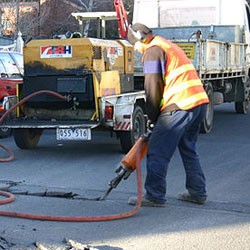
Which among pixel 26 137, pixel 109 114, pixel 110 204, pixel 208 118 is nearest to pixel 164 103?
pixel 110 204

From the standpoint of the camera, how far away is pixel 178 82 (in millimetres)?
6285

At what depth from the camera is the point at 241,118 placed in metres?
15.8

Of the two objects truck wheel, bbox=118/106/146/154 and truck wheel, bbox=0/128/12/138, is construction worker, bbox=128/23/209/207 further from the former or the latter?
truck wheel, bbox=0/128/12/138

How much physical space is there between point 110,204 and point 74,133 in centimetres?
290

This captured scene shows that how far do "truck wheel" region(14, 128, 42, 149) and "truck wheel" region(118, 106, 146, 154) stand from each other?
162cm

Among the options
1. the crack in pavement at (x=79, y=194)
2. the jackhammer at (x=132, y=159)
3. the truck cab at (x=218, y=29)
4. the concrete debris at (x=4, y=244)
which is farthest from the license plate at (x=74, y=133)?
the truck cab at (x=218, y=29)

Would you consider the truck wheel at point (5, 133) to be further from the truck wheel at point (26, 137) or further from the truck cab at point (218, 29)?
the truck cab at point (218, 29)

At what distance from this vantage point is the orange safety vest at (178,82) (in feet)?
20.6

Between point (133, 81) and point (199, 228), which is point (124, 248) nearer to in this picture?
point (199, 228)

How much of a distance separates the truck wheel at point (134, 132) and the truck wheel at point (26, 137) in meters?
1.62

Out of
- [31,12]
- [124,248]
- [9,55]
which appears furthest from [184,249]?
[31,12]

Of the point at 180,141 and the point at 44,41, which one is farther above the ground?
the point at 44,41

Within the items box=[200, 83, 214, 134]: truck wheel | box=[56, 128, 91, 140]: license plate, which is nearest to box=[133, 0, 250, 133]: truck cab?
box=[200, 83, 214, 134]: truck wheel

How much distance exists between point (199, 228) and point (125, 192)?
166 centimetres
